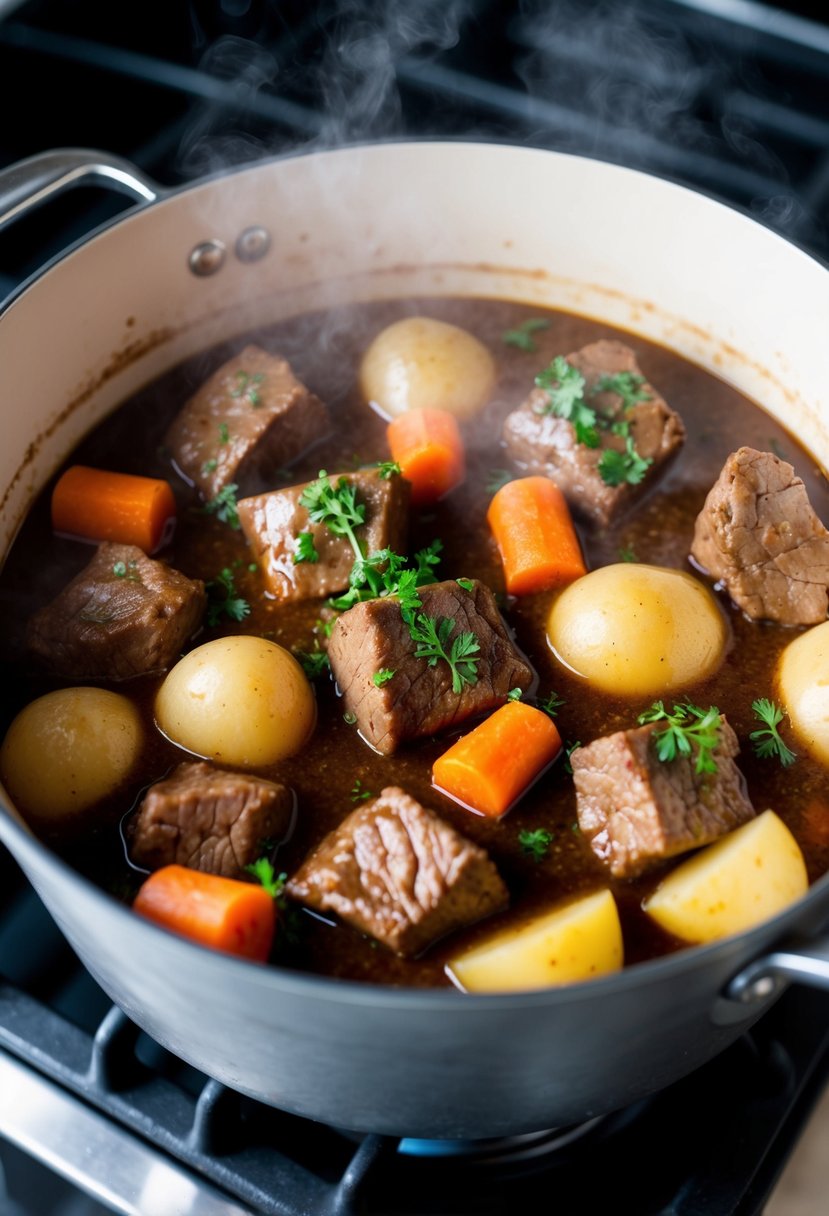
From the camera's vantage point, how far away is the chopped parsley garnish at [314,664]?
2.54 metres

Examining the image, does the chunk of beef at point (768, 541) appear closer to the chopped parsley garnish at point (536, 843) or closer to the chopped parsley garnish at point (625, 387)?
the chopped parsley garnish at point (625, 387)

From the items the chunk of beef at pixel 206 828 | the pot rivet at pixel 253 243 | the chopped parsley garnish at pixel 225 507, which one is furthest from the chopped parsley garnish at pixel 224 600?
the pot rivet at pixel 253 243

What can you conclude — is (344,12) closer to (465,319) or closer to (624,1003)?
(465,319)

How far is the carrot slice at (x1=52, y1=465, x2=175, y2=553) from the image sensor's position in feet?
9.12

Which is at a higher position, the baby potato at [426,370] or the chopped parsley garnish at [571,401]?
the chopped parsley garnish at [571,401]

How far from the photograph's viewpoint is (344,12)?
3943 mm

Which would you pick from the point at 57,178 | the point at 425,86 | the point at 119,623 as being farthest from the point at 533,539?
the point at 425,86

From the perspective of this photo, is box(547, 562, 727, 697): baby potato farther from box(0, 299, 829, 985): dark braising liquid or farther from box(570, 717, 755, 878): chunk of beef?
box(570, 717, 755, 878): chunk of beef

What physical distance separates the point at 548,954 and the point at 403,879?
0.92 feet

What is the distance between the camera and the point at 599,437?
293 centimetres

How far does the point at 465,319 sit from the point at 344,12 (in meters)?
1.35

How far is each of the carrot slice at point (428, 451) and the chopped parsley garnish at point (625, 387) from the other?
1.27 feet

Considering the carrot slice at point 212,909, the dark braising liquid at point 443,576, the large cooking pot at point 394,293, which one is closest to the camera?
the large cooking pot at point 394,293

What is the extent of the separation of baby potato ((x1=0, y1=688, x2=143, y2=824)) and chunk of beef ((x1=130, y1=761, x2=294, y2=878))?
7.2 inches
